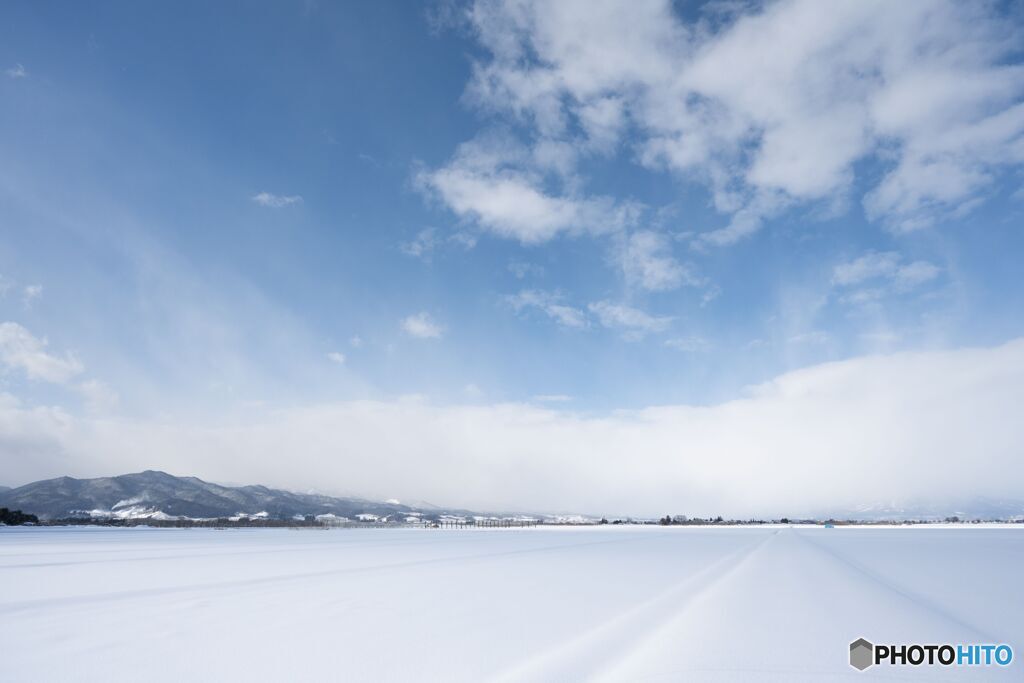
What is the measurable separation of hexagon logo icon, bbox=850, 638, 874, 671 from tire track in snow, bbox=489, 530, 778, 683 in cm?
305

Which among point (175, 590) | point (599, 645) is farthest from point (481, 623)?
point (175, 590)

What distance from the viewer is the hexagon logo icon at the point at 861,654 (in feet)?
27.6

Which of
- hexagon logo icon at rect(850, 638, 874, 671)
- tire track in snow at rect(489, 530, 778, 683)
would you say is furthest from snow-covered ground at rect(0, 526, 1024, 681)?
hexagon logo icon at rect(850, 638, 874, 671)

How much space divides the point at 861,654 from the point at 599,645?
4.05 meters

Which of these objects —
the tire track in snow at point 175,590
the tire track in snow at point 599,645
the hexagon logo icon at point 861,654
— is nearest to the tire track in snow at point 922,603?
the hexagon logo icon at point 861,654

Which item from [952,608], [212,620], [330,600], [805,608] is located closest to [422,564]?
[330,600]

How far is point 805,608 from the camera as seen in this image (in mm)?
13102

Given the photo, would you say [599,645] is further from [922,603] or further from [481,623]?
[922,603]

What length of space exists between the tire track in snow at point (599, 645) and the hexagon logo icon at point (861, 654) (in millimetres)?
3051

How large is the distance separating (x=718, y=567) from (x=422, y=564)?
12.1 m

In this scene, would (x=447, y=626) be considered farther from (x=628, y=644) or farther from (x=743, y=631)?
(x=743, y=631)

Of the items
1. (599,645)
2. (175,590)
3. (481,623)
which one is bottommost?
(175,590)

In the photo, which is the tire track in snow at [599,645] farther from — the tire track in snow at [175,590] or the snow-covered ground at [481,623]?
the tire track in snow at [175,590]

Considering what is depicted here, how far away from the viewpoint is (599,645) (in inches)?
360
